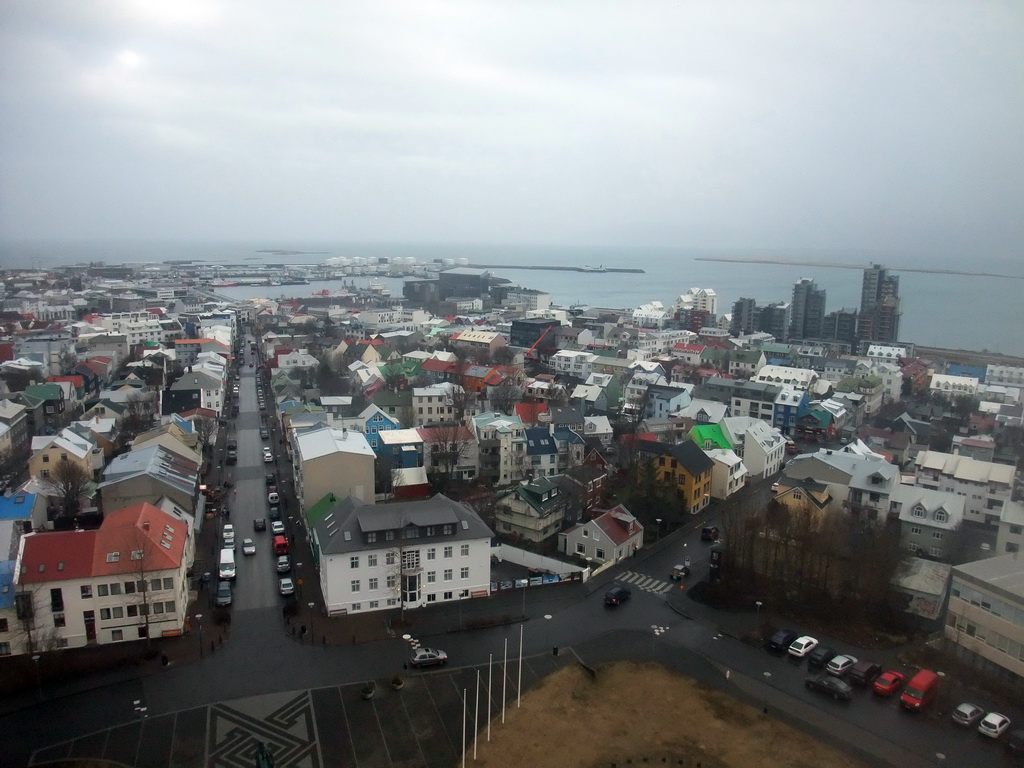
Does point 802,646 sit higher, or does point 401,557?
point 401,557

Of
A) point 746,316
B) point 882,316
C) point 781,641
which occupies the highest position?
point 882,316

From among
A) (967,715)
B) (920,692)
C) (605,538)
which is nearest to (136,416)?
(605,538)

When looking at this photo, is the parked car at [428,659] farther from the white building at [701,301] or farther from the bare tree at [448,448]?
the white building at [701,301]

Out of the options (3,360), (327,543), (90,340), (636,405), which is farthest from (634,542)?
(90,340)

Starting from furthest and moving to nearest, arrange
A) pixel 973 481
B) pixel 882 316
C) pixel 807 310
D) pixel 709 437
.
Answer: pixel 807 310 < pixel 882 316 < pixel 709 437 < pixel 973 481

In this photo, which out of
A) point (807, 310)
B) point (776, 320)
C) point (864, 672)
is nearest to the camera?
point (864, 672)

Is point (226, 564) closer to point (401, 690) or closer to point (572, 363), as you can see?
point (401, 690)
